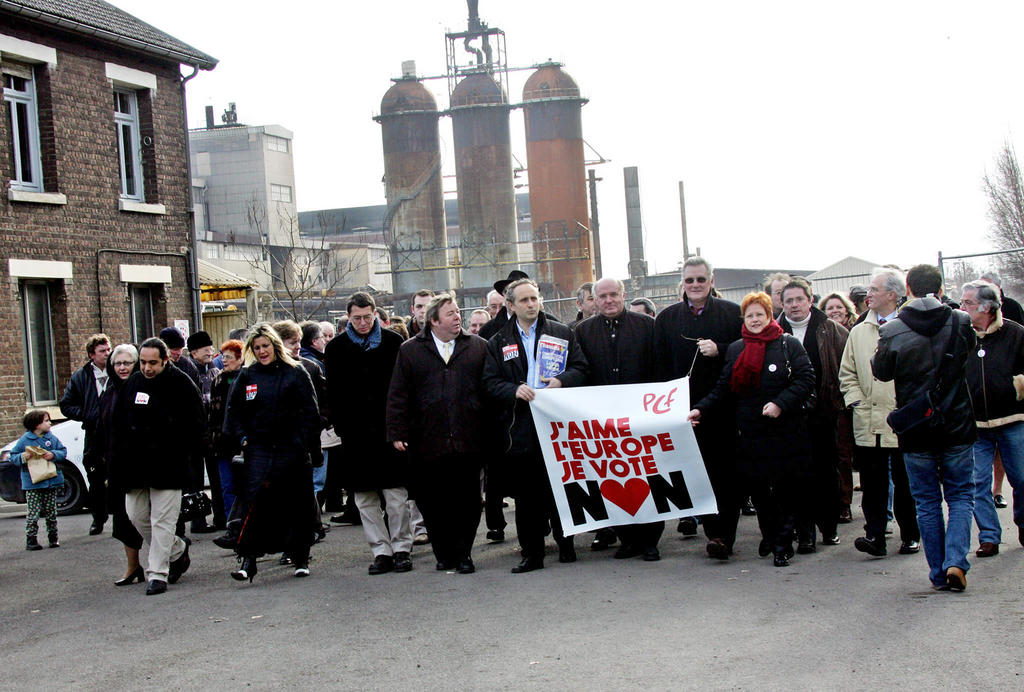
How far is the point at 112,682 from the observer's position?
256 inches

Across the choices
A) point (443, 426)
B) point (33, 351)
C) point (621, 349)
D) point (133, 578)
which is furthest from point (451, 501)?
point (33, 351)

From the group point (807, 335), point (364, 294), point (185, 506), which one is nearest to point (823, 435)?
point (807, 335)

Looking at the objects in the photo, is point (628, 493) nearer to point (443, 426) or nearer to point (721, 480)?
point (721, 480)

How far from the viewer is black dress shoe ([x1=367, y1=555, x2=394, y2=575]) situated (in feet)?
30.9

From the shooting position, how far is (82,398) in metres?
12.9

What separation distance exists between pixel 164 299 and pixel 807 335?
16254 millimetres

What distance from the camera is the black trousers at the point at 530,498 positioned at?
9078mm

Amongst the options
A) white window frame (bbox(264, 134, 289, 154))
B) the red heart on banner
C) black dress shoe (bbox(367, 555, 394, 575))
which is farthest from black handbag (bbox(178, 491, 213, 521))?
white window frame (bbox(264, 134, 289, 154))

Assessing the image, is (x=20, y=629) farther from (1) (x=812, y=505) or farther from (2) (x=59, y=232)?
Result: (2) (x=59, y=232)

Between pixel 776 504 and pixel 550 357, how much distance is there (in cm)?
204

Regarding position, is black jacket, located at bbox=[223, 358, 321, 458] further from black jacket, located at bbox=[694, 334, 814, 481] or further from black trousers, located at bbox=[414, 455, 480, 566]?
black jacket, located at bbox=[694, 334, 814, 481]

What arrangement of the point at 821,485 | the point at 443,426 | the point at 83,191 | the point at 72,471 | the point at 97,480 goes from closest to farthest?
1. the point at 443,426
2. the point at 821,485
3. the point at 97,480
4. the point at 72,471
5. the point at 83,191

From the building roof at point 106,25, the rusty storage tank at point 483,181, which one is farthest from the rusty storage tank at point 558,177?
the building roof at point 106,25

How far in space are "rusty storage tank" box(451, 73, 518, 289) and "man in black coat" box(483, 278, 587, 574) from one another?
44.8 meters
